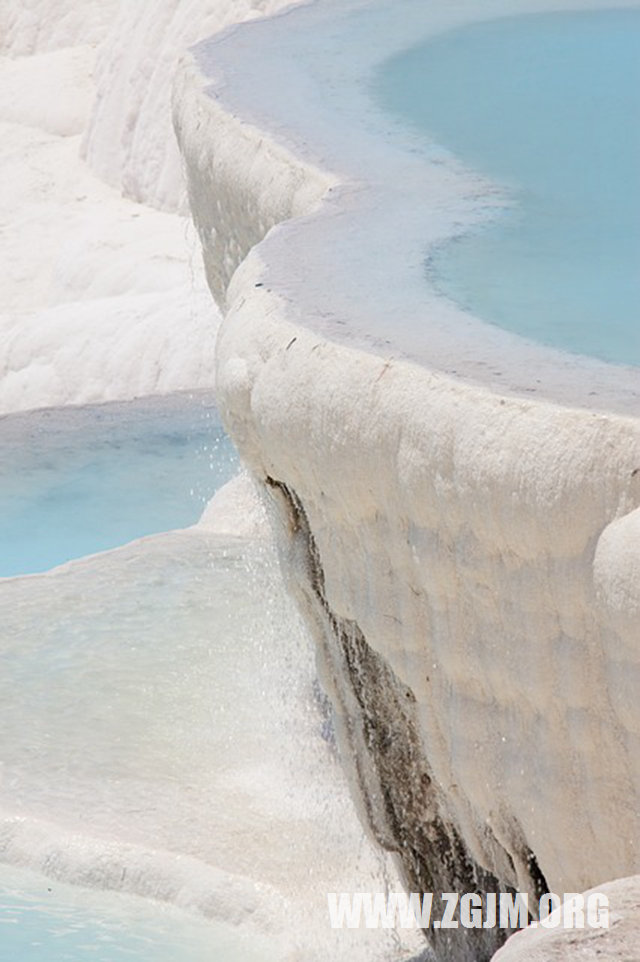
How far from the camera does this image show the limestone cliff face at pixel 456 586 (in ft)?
9.32

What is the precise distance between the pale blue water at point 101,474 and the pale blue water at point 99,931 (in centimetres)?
316

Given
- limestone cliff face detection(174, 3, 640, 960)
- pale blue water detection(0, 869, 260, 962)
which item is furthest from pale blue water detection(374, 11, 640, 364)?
pale blue water detection(0, 869, 260, 962)

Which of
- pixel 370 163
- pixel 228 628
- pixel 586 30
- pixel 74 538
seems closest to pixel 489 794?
pixel 370 163

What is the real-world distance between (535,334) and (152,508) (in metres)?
5.20

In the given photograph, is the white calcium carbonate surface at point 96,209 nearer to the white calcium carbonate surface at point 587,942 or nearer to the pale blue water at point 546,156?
the pale blue water at point 546,156

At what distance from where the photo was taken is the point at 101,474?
8.91 metres

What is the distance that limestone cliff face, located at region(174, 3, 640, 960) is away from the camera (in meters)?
2.84

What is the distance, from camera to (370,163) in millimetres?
4758

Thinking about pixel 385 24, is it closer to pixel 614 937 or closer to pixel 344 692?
pixel 344 692

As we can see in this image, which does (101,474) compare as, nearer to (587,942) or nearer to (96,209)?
(96,209)

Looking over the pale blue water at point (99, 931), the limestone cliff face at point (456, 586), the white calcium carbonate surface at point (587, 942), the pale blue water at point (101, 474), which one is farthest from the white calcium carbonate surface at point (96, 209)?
the white calcium carbonate surface at point (587, 942)

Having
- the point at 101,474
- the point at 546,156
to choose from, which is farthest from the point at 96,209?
the point at 546,156

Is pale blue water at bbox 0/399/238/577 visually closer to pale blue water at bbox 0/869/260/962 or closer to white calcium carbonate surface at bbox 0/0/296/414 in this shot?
white calcium carbonate surface at bbox 0/0/296/414

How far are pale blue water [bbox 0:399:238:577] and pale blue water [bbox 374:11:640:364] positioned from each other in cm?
273
